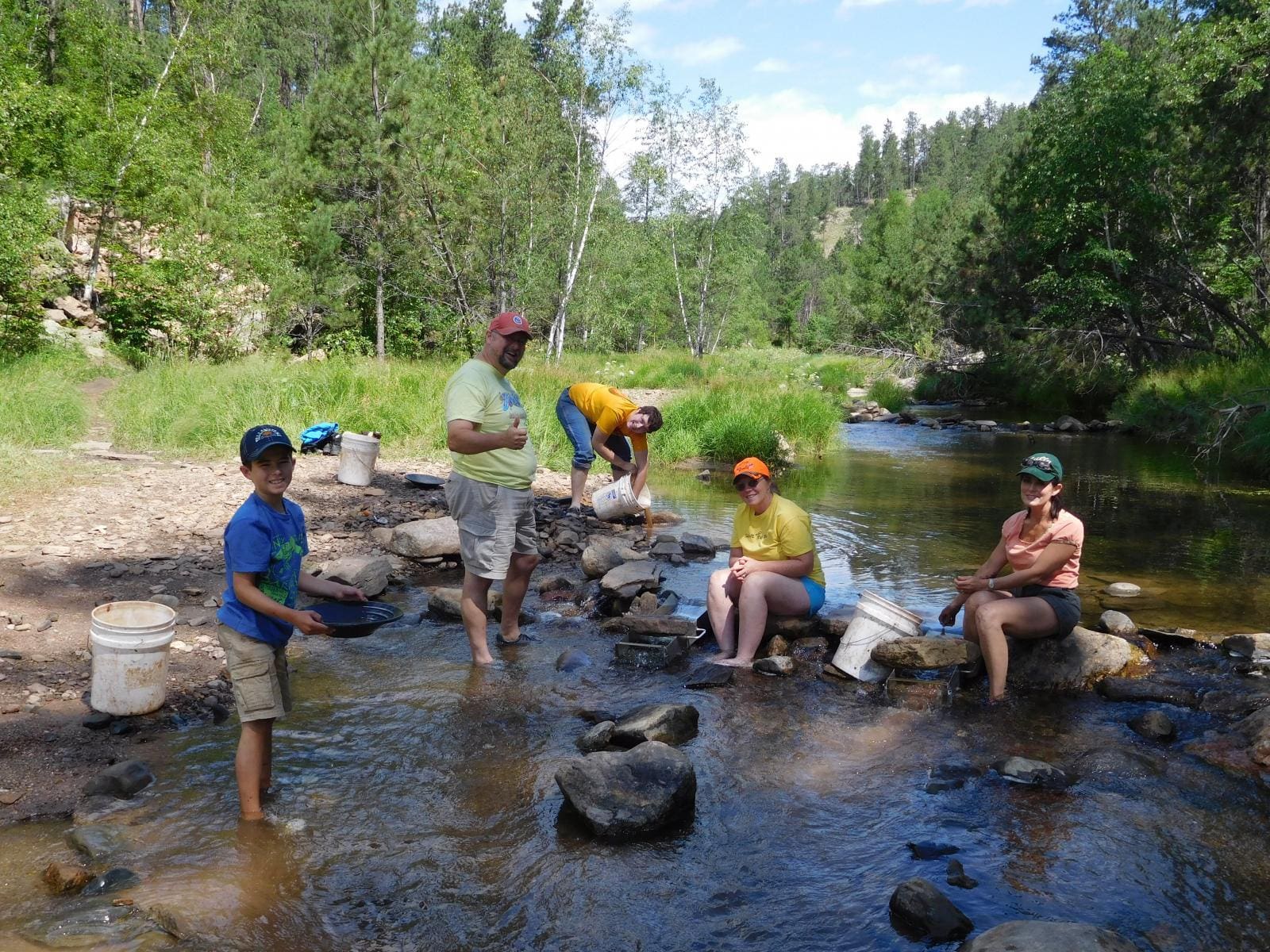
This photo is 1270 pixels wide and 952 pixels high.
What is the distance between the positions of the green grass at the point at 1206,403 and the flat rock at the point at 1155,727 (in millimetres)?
10223

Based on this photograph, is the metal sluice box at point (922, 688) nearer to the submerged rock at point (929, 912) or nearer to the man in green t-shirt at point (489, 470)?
the submerged rock at point (929, 912)

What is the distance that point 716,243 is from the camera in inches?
1612

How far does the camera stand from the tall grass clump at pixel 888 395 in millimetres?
30141

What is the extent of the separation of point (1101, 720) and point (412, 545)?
18.9 ft

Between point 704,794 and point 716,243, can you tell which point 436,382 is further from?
point 716,243

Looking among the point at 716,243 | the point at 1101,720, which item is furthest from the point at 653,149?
the point at 1101,720

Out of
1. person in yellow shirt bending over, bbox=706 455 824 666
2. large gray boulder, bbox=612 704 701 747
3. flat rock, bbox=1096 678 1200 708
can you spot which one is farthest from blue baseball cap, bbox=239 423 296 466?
flat rock, bbox=1096 678 1200 708

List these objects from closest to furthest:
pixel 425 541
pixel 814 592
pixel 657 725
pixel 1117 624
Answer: pixel 657 725
pixel 814 592
pixel 1117 624
pixel 425 541

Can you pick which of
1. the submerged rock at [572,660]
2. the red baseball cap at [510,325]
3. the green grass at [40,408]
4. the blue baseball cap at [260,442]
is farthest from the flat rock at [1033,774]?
the green grass at [40,408]

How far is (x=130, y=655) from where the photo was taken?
4.47 meters

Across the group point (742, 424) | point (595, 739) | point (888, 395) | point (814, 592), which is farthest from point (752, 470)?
point (888, 395)

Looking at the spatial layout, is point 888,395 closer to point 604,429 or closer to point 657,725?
point 604,429

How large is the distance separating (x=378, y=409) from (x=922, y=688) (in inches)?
395

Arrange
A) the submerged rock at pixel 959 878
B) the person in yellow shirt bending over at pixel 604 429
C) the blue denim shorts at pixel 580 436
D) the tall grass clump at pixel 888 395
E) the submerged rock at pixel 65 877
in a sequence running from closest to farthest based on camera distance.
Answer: the submerged rock at pixel 65 877
the submerged rock at pixel 959 878
the person in yellow shirt bending over at pixel 604 429
the blue denim shorts at pixel 580 436
the tall grass clump at pixel 888 395
